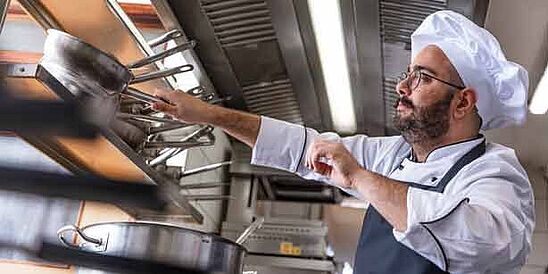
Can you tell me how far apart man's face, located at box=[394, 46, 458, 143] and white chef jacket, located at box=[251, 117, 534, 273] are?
0.06 metres

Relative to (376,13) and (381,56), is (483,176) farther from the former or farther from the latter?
(381,56)

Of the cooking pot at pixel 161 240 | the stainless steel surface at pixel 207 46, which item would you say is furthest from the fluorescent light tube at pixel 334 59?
the cooking pot at pixel 161 240

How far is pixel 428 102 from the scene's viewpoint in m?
1.40

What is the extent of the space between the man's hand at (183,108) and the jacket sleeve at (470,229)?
58 centimetres

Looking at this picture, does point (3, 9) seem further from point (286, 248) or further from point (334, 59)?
point (286, 248)

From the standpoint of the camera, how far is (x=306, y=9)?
6.88 ft

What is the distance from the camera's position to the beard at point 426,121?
4.55 feet

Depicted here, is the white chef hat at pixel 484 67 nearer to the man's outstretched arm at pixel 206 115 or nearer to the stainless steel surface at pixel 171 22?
the man's outstretched arm at pixel 206 115

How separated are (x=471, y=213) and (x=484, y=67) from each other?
19.0 inches

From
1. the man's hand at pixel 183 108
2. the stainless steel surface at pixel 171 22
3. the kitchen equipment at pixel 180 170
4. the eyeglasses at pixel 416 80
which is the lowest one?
the kitchen equipment at pixel 180 170

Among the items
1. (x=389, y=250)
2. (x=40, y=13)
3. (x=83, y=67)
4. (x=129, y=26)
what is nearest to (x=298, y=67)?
(x=129, y=26)

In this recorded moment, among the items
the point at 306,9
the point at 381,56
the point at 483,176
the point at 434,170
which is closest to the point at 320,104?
the point at 381,56

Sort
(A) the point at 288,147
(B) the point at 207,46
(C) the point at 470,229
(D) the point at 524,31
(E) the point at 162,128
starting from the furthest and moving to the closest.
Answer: (D) the point at 524,31, (B) the point at 207,46, (E) the point at 162,128, (A) the point at 288,147, (C) the point at 470,229

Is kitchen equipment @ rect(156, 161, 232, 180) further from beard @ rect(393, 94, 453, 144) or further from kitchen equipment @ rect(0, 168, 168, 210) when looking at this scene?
kitchen equipment @ rect(0, 168, 168, 210)
